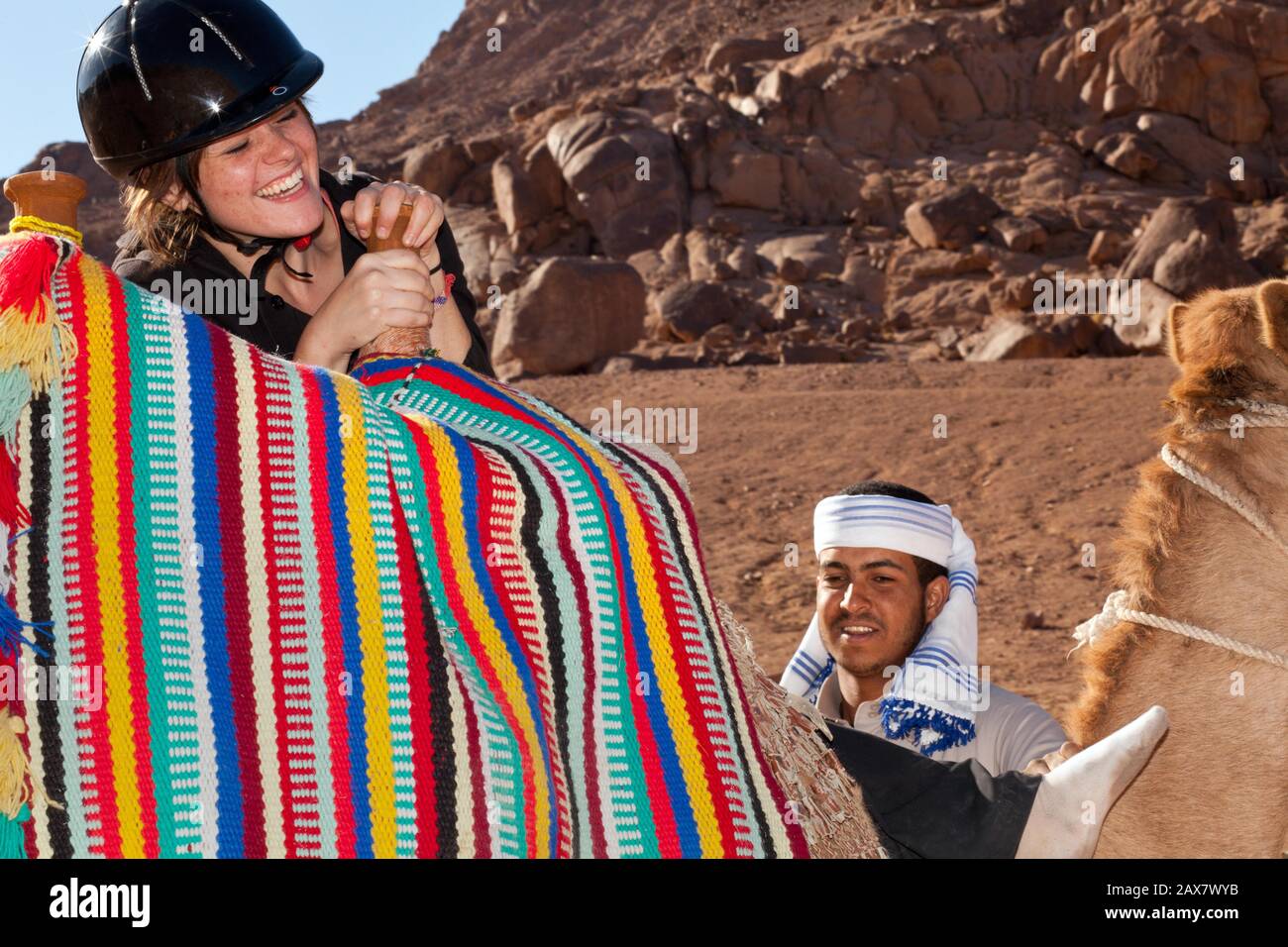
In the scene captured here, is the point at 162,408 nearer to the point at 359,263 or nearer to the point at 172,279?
the point at 359,263

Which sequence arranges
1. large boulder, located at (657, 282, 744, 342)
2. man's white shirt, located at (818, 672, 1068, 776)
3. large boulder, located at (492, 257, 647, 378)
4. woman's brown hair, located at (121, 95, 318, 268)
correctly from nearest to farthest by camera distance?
woman's brown hair, located at (121, 95, 318, 268) → man's white shirt, located at (818, 672, 1068, 776) → large boulder, located at (492, 257, 647, 378) → large boulder, located at (657, 282, 744, 342)

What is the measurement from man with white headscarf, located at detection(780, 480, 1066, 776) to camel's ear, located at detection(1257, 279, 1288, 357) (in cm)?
106

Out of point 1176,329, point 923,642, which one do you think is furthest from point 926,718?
point 1176,329

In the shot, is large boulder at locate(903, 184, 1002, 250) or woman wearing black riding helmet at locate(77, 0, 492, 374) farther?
large boulder at locate(903, 184, 1002, 250)

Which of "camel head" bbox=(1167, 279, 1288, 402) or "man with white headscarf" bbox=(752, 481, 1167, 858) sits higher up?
"camel head" bbox=(1167, 279, 1288, 402)

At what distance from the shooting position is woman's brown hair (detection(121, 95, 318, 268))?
289cm

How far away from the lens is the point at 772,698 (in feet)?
8.04

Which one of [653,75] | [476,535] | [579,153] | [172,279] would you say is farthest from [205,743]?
[653,75]

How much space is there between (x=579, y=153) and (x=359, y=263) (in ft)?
106

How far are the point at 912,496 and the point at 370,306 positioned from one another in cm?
188

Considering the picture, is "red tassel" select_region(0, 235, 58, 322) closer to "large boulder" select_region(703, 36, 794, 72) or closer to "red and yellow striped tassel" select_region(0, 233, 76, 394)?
"red and yellow striped tassel" select_region(0, 233, 76, 394)

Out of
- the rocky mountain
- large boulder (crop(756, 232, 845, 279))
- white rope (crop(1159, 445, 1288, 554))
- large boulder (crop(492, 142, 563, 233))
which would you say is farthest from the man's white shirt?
large boulder (crop(492, 142, 563, 233))

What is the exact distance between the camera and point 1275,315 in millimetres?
2561

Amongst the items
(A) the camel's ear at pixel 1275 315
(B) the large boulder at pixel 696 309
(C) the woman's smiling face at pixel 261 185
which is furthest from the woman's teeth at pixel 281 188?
(B) the large boulder at pixel 696 309
